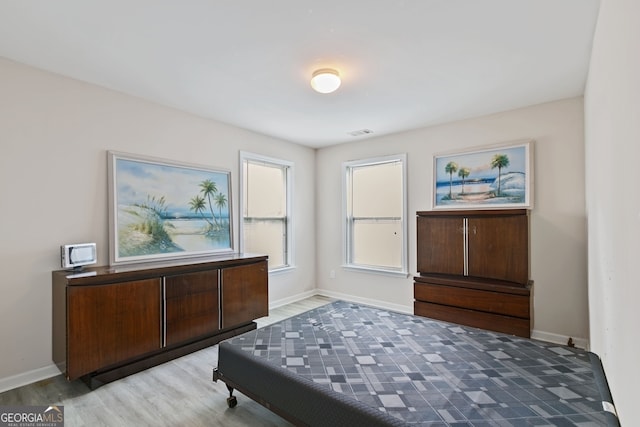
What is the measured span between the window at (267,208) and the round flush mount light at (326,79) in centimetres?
196

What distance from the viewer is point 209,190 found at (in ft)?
12.7

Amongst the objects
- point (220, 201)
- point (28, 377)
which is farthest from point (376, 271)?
point (28, 377)

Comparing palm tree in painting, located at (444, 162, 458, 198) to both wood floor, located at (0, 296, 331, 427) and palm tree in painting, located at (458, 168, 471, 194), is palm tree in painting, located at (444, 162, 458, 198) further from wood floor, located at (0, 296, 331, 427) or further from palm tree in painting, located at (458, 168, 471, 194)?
wood floor, located at (0, 296, 331, 427)

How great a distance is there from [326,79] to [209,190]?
212 cm

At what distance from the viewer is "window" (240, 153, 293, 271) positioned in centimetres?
445

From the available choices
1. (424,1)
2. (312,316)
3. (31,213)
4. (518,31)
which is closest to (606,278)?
(518,31)

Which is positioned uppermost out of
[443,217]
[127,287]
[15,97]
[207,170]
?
[15,97]

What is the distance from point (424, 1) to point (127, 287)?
10.4 ft

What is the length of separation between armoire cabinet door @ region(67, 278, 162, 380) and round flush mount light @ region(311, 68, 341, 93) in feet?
7.79

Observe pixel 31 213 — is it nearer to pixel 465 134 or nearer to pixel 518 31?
pixel 518 31

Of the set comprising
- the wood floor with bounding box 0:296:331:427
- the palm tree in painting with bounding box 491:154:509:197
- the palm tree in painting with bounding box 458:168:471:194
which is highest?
the palm tree in painting with bounding box 491:154:509:197

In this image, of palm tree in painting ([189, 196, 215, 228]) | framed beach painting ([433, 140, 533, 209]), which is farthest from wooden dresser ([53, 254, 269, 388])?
framed beach painting ([433, 140, 533, 209])

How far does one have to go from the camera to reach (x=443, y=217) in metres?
3.63

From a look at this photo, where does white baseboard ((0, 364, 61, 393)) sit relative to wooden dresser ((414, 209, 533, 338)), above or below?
below
